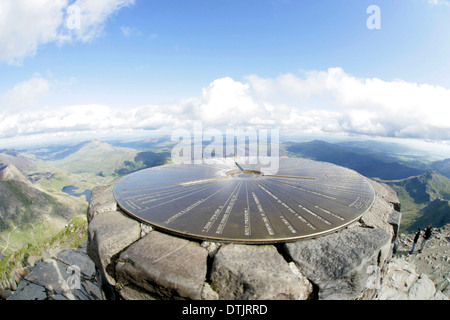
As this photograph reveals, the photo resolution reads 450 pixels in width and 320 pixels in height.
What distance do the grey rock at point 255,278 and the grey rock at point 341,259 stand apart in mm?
237

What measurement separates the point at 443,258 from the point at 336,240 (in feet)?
47.1

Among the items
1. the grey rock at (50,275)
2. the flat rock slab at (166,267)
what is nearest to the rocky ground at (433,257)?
the flat rock slab at (166,267)

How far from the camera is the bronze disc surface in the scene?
3.76 meters

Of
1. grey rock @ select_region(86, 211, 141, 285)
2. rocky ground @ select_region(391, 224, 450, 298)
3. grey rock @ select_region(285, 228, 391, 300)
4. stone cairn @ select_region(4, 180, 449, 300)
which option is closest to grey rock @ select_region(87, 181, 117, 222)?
grey rock @ select_region(86, 211, 141, 285)

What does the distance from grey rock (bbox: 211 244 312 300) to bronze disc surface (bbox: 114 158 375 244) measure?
0.37 meters

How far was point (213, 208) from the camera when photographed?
4.66 metres

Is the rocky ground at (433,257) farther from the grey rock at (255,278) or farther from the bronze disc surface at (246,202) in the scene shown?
the grey rock at (255,278)

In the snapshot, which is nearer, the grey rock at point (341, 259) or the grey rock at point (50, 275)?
the grey rock at point (341, 259)

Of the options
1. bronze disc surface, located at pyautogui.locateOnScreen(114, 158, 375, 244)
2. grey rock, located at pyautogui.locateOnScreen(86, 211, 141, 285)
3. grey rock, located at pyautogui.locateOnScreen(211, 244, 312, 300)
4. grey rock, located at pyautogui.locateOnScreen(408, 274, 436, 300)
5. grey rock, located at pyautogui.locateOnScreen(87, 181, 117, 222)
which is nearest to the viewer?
grey rock, located at pyautogui.locateOnScreen(211, 244, 312, 300)

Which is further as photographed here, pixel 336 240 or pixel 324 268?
pixel 336 240

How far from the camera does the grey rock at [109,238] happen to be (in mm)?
3471

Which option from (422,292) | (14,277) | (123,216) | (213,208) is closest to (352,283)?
(213,208)

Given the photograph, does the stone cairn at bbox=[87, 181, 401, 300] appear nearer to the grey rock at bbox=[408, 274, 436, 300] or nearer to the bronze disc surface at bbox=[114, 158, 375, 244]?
the bronze disc surface at bbox=[114, 158, 375, 244]

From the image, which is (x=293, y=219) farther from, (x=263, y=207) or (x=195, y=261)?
(x=195, y=261)
